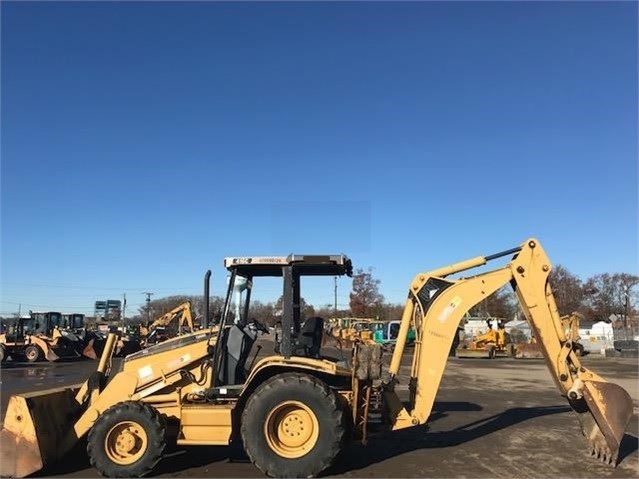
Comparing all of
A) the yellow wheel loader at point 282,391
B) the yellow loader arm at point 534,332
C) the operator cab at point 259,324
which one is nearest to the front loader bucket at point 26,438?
the yellow wheel loader at point 282,391

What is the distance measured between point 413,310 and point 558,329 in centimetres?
196

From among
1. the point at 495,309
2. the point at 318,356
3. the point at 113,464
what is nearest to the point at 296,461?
the point at 318,356

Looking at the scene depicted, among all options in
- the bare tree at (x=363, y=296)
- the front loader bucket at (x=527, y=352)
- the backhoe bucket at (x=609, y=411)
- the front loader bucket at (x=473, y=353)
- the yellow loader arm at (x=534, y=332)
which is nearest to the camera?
the backhoe bucket at (x=609, y=411)

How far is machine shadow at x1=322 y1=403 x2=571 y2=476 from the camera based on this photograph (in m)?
7.89

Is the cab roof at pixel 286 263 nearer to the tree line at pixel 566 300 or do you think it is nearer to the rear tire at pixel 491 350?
the rear tire at pixel 491 350

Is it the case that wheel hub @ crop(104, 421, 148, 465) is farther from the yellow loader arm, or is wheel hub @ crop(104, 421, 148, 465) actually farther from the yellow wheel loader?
the yellow loader arm

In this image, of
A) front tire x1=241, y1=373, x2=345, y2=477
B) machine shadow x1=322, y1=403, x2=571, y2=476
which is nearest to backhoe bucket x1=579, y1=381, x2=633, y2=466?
machine shadow x1=322, y1=403, x2=571, y2=476

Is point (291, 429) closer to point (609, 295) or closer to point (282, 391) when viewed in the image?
point (282, 391)

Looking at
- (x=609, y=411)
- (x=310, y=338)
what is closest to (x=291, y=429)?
(x=310, y=338)

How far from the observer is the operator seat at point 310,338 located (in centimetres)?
800

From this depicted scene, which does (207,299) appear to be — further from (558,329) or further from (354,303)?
(354,303)

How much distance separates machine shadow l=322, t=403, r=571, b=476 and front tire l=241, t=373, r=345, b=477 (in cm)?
38

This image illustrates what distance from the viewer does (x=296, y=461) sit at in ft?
23.4

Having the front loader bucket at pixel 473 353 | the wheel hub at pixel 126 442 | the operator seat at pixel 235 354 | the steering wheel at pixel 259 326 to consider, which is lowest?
the front loader bucket at pixel 473 353
